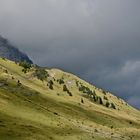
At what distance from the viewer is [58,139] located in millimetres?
89438

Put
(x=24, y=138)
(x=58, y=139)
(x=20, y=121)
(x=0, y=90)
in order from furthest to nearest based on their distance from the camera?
1. (x=0, y=90)
2. (x=20, y=121)
3. (x=58, y=139)
4. (x=24, y=138)

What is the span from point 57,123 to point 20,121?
47.3ft

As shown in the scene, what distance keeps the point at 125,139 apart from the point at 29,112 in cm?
2735

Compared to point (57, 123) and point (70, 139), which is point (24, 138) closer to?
point (70, 139)

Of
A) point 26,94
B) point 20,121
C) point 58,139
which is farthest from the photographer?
point 26,94

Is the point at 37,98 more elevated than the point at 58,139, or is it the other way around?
the point at 37,98

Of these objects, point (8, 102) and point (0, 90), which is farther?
point (0, 90)

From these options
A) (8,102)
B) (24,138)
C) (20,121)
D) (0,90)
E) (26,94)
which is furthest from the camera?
(26,94)

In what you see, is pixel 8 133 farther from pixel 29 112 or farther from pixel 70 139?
pixel 29 112

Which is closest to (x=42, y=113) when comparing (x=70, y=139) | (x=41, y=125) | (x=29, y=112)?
(x=29, y=112)

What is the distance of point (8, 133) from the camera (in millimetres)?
84188

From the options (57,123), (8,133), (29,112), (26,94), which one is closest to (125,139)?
(57,123)

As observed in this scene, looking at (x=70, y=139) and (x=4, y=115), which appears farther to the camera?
(x=4, y=115)

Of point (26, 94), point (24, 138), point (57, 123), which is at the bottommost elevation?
point (24, 138)
